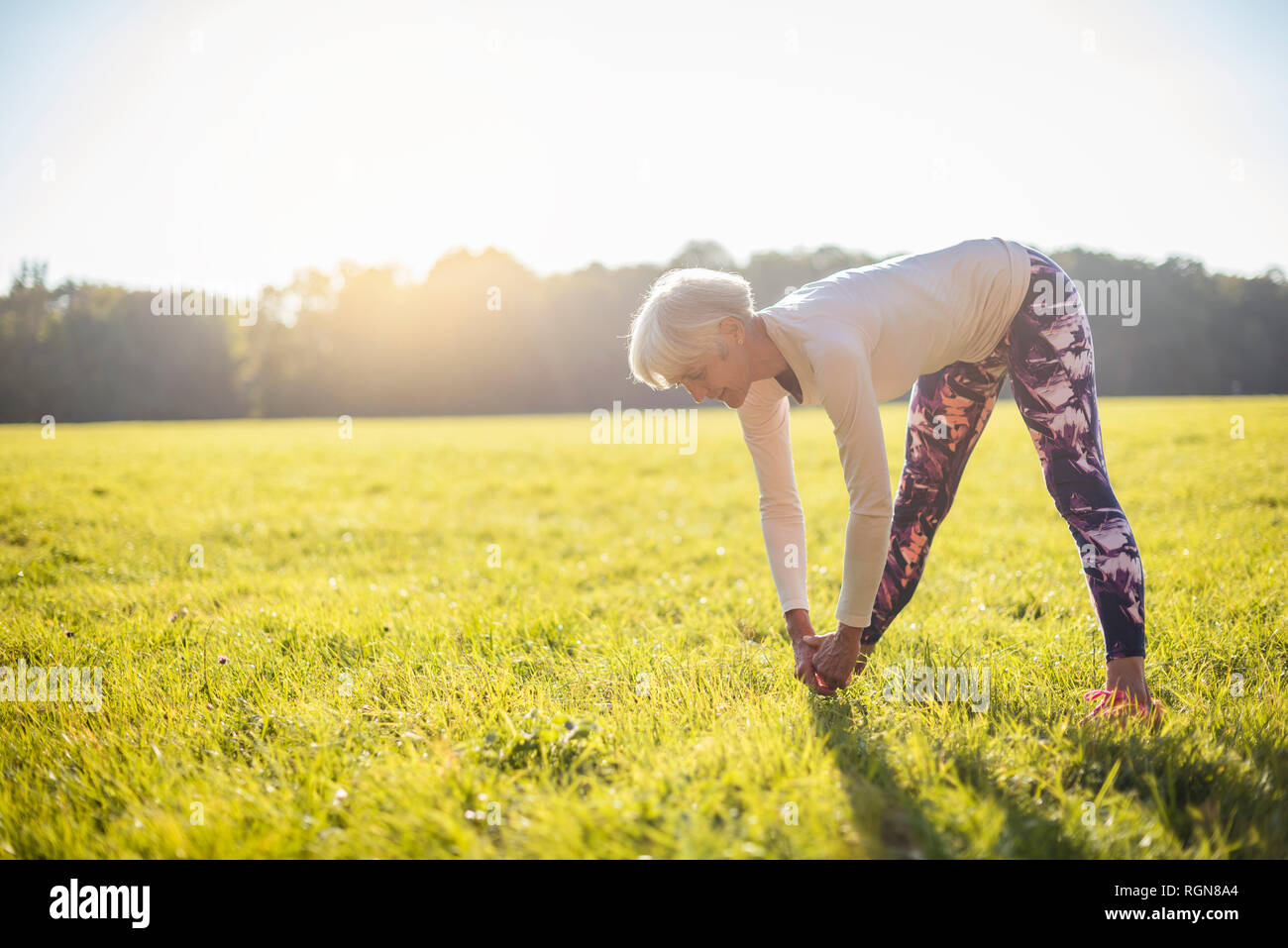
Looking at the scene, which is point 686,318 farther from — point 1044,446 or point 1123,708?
point 1123,708

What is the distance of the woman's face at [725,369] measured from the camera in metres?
2.71

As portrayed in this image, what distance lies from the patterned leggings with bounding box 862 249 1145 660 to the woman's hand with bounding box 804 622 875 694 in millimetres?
666

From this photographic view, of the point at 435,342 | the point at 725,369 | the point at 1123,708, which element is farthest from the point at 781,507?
the point at 435,342

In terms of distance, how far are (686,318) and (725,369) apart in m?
0.25

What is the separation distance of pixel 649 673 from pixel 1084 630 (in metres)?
2.44

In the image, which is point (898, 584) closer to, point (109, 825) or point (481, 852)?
point (481, 852)

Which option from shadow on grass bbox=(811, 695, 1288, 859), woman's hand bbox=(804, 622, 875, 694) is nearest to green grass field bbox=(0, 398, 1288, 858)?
shadow on grass bbox=(811, 695, 1288, 859)

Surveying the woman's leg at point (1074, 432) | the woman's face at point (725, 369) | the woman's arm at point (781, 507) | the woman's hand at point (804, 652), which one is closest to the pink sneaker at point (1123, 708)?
the woman's leg at point (1074, 432)

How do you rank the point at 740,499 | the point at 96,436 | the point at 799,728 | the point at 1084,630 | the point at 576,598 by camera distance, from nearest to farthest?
the point at 799,728 < the point at 1084,630 < the point at 576,598 < the point at 740,499 < the point at 96,436

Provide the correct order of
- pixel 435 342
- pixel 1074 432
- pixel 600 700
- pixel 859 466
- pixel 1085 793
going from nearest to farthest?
pixel 1085 793 < pixel 859 466 < pixel 1074 432 < pixel 600 700 < pixel 435 342

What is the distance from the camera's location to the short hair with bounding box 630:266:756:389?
269cm

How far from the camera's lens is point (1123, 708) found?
2709 mm
